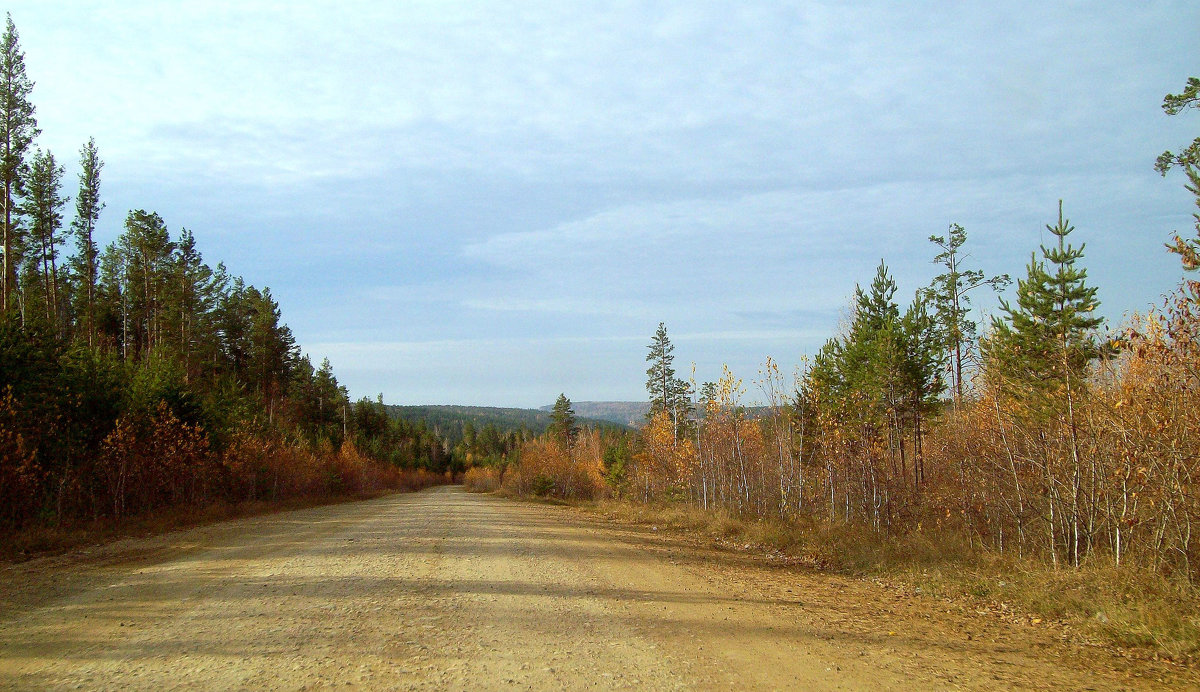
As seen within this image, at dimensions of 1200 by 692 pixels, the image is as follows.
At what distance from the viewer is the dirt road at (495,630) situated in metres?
5.53

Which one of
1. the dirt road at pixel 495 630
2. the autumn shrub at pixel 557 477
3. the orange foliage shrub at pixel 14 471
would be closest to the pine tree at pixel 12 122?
the orange foliage shrub at pixel 14 471

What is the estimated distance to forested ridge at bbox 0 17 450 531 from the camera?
1755cm

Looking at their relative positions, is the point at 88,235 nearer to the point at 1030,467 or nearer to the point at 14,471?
the point at 14,471

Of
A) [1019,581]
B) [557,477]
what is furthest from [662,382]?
[1019,581]

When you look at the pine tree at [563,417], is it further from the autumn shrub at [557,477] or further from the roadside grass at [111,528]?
the roadside grass at [111,528]

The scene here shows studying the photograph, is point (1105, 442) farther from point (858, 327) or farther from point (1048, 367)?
point (858, 327)

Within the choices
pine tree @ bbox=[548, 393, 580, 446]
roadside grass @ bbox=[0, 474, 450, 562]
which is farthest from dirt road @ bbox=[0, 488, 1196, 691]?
pine tree @ bbox=[548, 393, 580, 446]

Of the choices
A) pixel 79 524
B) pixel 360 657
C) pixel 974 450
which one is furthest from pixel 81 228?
pixel 974 450

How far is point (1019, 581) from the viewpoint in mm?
9211

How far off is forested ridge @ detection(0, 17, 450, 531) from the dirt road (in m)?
8.14

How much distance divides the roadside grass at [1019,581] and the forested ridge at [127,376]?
17899mm

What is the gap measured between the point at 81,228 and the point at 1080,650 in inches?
1708

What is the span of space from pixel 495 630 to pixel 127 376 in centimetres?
2263

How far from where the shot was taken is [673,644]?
6.50 m
